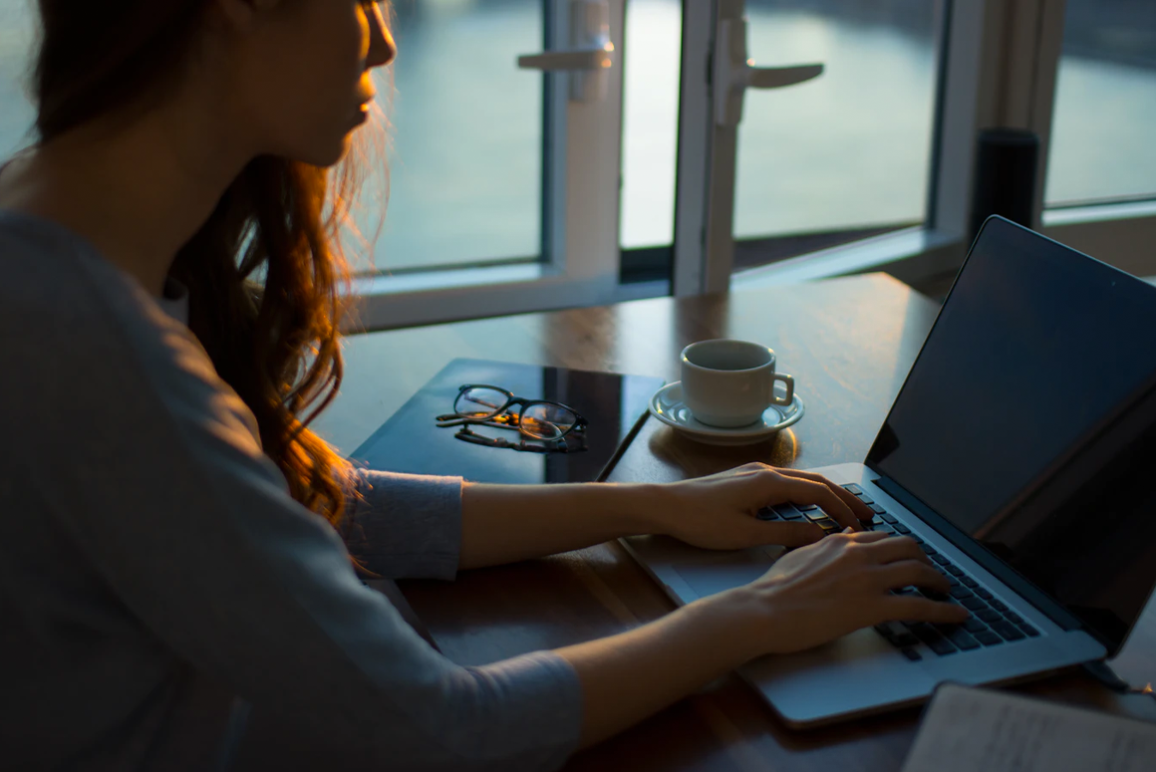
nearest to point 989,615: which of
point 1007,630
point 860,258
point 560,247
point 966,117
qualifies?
point 1007,630

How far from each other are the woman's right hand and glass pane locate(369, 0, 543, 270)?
4.82 ft

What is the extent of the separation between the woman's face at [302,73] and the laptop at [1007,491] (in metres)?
0.40

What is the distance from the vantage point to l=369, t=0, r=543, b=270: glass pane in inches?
82.1

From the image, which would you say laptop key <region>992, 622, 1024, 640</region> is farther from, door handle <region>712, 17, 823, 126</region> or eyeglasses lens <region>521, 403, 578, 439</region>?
door handle <region>712, 17, 823, 126</region>

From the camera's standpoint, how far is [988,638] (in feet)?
2.26

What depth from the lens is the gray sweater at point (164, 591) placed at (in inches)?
20.0

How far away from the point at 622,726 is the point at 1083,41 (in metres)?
2.91

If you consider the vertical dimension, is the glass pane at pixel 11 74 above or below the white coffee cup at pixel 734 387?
above

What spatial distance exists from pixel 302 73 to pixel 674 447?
1.77ft

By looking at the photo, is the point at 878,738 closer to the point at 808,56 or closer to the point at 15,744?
the point at 15,744

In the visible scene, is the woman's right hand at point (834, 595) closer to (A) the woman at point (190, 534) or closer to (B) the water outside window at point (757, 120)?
(A) the woman at point (190, 534)

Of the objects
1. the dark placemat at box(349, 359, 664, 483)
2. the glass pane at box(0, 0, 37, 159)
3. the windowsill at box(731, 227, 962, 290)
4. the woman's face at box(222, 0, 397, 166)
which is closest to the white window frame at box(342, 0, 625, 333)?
the windowsill at box(731, 227, 962, 290)

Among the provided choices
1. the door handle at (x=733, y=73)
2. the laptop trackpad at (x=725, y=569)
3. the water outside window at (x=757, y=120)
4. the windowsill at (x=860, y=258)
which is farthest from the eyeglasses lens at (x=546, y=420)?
the windowsill at (x=860, y=258)

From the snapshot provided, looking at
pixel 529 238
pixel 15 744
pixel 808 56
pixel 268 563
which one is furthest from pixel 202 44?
pixel 808 56
